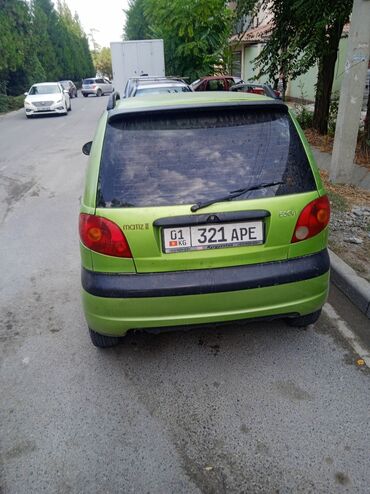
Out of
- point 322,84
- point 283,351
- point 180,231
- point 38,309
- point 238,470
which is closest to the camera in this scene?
point 238,470

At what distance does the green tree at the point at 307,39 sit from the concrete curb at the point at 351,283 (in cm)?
501

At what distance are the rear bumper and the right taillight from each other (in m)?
0.15

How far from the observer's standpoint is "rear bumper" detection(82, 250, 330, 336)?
7.92 feet

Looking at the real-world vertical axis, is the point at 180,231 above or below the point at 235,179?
below

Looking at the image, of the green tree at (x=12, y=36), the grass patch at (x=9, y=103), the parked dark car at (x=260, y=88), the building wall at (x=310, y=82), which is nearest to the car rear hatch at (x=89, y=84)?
the green tree at (x=12, y=36)

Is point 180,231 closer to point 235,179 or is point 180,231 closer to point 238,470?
point 235,179

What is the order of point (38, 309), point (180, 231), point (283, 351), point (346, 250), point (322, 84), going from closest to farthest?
1. point (180, 231)
2. point (283, 351)
3. point (38, 309)
4. point (346, 250)
5. point (322, 84)

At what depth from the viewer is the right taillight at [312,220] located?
8.23 ft

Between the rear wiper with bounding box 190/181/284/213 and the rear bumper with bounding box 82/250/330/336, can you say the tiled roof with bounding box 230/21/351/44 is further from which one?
the rear bumper with bounding box 82/250/330/336

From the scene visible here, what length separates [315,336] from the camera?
3.13 metres

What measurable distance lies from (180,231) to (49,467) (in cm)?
144

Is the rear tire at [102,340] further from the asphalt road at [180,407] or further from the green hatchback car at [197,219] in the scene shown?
the green hatchback car at [197,219]

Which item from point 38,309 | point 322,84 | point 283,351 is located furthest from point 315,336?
point 322,84

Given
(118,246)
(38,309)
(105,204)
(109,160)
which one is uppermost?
(109,160)
